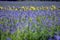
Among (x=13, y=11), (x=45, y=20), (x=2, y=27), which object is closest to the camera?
(x=2, y=27)

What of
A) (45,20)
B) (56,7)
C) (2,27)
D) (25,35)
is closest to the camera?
(25,35)

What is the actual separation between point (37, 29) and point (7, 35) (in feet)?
0.77

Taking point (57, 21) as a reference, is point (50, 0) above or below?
above

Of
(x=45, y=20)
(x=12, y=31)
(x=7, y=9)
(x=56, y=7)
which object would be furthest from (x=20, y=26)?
(x=56, y=7)

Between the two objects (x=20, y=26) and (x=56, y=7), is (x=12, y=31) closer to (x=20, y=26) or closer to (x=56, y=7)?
(x=20, y=26)

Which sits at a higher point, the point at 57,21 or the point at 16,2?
the point at 16,2

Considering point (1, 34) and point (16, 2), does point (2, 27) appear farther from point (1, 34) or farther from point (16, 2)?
point (16, 2)

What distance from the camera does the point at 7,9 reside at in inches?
58.9

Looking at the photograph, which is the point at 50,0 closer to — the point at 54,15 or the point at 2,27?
the point at 54,15

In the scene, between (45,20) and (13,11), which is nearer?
(45,20)

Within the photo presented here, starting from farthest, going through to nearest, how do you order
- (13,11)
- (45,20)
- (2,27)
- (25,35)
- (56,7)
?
(56,7) < (13,11) < (45,20) < (2,27) < (25,35)

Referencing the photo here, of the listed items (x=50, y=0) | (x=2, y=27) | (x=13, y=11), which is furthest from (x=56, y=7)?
(x=2, y=27)

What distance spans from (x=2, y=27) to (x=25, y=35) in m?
0.22

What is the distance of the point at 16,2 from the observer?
156 centimetres
